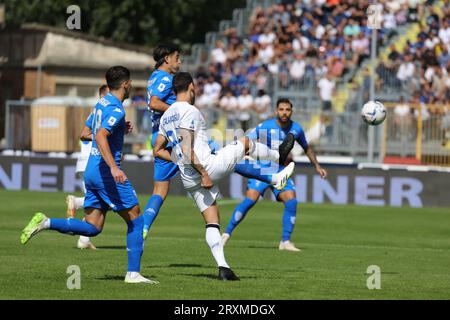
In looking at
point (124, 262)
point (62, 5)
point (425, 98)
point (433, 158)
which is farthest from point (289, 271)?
point (62, 5)

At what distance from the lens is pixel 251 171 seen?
45.4 feet

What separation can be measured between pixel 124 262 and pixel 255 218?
986 centimetres

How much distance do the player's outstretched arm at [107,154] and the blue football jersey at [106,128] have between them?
8cm

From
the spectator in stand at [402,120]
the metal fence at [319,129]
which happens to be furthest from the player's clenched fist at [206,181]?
the spectator in stand at [402,120]

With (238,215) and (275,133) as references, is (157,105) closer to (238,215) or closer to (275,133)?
(275,133)

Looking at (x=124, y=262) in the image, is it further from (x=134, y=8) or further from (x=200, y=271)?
(x=134, y=8)

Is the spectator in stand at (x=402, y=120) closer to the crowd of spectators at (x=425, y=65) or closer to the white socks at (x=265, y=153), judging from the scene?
the crowd of spectators at (x=425, y=65)

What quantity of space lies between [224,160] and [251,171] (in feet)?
3.74

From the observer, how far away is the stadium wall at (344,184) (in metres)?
28.7

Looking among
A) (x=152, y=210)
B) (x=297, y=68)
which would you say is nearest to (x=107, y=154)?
(x=152, y=210)

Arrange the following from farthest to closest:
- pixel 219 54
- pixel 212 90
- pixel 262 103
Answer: pixel 219 54 < pixel 212 90 < pixel 262 103

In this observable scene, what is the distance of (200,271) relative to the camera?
13953 mm

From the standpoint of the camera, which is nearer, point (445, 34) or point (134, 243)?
point (134, 243)

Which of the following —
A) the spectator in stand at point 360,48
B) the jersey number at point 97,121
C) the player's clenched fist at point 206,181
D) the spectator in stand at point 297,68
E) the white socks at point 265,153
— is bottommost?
the player's clenched fist at point 206,181
